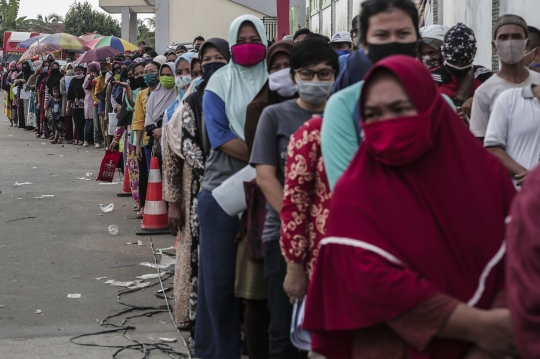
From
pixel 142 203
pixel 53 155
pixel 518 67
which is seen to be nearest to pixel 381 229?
pixel 518 67

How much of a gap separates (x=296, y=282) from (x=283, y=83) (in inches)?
56.0

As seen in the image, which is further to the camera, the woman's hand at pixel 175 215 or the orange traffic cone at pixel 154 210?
the orange traffic cone at pixel 154 210

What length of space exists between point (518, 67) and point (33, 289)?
15.0 ft

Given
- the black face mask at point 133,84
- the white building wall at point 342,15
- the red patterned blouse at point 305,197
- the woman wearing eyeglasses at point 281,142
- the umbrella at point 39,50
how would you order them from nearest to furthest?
the red patterned blouse at point 305,197 < the woman wearing eyeglasses at point 281,142 < the black face mask at point 133,84 < the white building wall at point 342,15 < the umbrella at point 39,50

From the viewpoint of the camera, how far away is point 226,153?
5.07m

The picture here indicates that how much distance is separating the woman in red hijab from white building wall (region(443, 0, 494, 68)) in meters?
8.25

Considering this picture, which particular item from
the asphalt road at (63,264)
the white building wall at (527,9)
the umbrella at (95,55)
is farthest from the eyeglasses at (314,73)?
the umbrella at (95,55)

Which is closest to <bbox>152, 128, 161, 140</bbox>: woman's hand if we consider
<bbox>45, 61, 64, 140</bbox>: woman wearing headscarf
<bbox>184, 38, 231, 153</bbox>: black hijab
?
<bbox>184, 38, 231, 153</bbox>: black hijab

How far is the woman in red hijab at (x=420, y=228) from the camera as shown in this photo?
8.02 ft

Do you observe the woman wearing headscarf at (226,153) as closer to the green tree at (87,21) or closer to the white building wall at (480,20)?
the white building wall at (480,20)

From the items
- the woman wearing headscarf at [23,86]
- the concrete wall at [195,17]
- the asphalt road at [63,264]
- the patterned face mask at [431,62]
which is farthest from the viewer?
the concrete wall at [195,17]

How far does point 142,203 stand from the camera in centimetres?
1137

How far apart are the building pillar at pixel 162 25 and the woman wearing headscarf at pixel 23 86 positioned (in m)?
5.29

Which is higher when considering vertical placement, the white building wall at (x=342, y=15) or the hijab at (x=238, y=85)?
the white building wall at (x=342, y=15)
